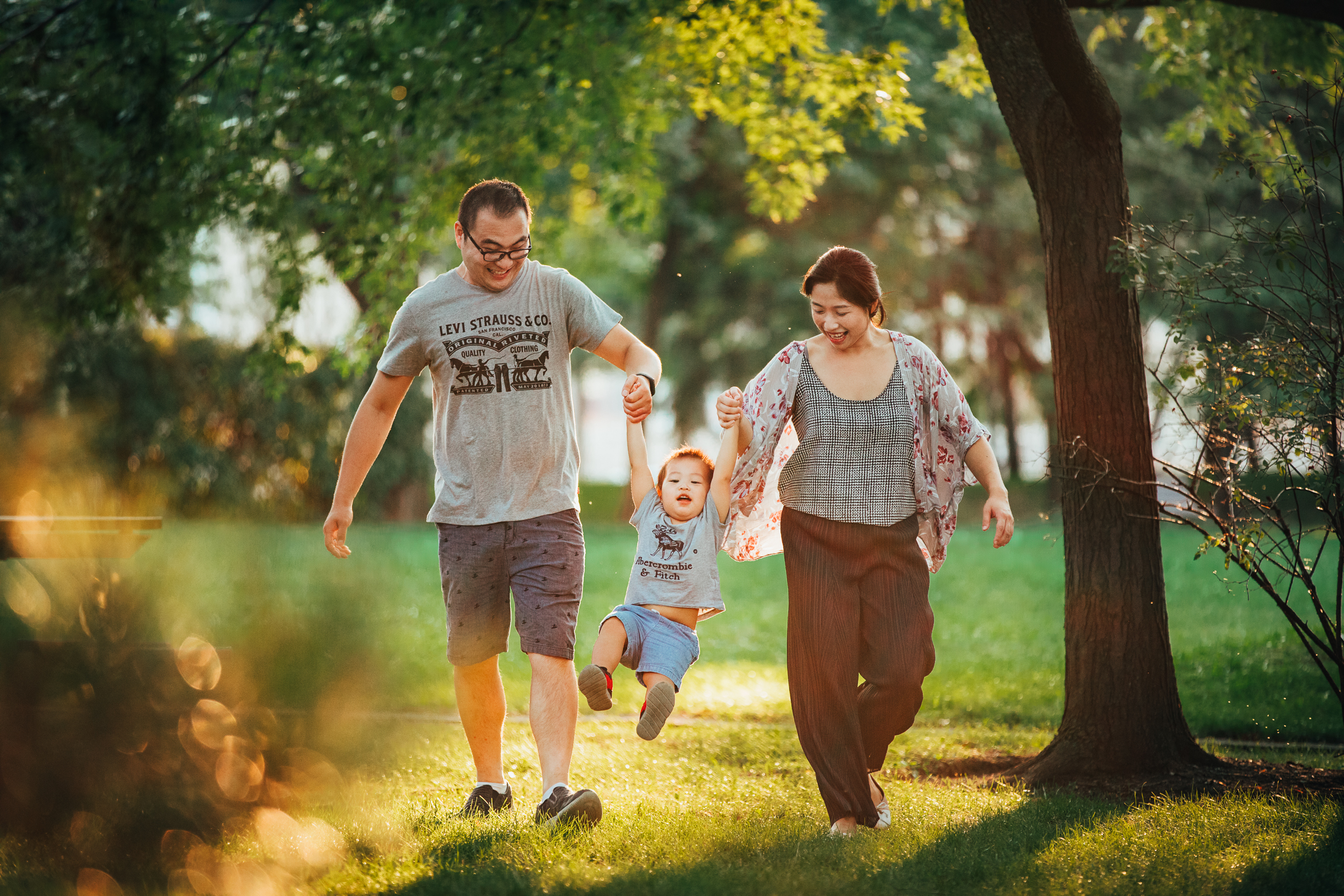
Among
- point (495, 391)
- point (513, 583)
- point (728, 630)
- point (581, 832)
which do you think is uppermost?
point (495, 391)

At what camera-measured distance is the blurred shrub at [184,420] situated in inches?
674

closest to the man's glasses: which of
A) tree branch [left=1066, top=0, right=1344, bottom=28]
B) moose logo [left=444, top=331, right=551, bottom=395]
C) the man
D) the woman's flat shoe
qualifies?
the man

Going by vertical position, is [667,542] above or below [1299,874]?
above

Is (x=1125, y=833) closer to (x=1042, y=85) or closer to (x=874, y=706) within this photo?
(x=874, y=706)

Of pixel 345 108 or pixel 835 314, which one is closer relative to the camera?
pixel 835 314

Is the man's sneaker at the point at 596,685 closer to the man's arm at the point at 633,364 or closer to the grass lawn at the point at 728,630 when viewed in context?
the grass lawn at the point at 728,630

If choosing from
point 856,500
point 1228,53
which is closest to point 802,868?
point 856,500

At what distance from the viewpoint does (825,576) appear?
4.27 m

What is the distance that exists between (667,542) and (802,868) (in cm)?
130

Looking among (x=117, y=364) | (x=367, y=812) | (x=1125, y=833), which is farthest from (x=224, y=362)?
Result: (x=1125, y=833)

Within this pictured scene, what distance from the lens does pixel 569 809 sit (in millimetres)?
3957

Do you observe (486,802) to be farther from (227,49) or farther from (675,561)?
(227,49)

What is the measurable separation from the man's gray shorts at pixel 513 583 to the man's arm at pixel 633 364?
1.74 feet

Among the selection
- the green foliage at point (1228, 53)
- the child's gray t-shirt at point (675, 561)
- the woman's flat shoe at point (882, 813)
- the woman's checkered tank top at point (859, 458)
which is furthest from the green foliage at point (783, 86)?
the woman's flat shoe at point (882, 813)
